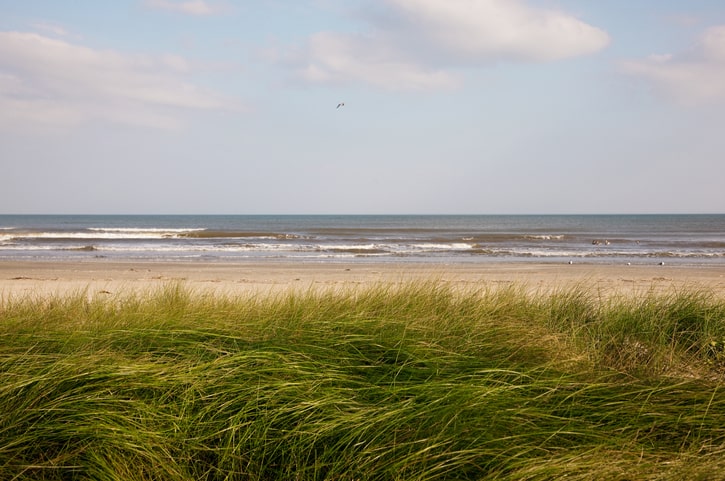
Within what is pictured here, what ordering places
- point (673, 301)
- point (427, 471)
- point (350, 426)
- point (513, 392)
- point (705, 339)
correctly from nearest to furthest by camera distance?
1. point (427, 471)
2. point (350, 426)
3. point (513, 392)
4. point (705, 339)
5. point (673, 301)

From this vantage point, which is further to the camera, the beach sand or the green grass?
the beach sand

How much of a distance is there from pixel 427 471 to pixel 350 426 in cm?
41

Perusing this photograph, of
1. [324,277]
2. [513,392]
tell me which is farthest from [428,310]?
[324,277]

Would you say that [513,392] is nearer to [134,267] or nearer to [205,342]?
[205,342]

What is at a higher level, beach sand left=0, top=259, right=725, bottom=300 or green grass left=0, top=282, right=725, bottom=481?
green grass left=0, top=282, right=725, bottom=481

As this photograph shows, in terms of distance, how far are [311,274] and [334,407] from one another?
13.2m

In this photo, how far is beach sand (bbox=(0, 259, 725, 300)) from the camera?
13094 mm

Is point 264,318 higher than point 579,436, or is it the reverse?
A: point 264,318

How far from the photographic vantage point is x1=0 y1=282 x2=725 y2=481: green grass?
241 centimetres

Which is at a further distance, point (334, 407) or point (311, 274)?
point (311, 274)

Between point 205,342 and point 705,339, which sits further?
point 705,339

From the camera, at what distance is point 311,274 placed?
624 inches

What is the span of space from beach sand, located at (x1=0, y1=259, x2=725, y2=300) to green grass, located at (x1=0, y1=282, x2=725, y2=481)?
8664 mm

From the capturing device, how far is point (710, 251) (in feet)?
83.9
